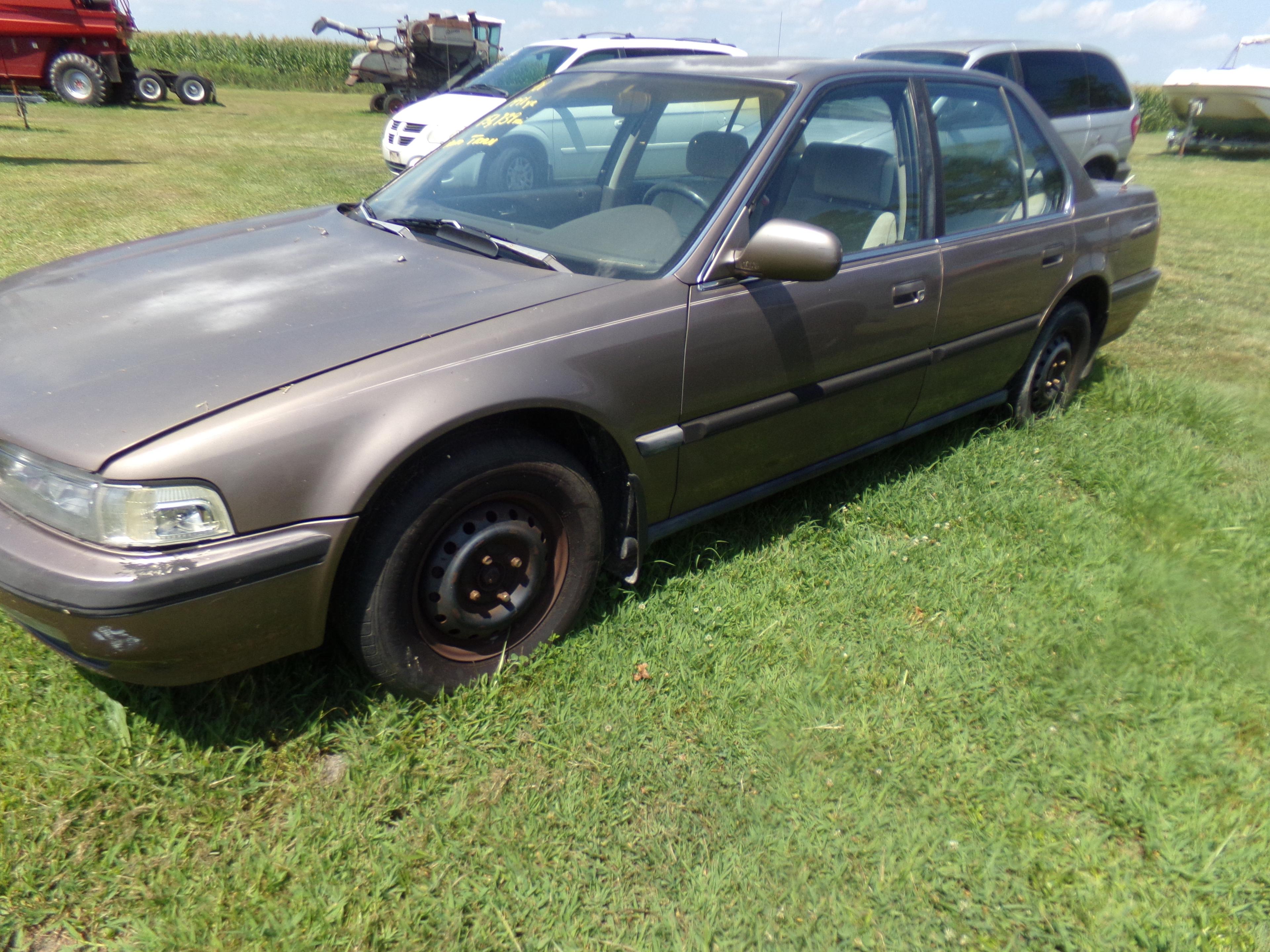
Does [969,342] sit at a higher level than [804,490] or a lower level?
higher

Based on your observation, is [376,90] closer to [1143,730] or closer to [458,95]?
[458,95]

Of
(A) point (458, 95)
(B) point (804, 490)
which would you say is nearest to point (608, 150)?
(B) point (804, 490)

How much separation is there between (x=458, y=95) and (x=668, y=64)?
717 cm

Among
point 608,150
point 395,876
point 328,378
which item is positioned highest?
point 608,150

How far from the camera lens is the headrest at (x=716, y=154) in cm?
277

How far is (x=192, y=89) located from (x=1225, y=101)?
24.4 metres

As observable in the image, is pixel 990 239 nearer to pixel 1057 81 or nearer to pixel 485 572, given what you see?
pixel 485 572

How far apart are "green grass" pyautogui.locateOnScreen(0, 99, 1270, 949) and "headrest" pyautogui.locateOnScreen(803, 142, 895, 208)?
46.2 inches

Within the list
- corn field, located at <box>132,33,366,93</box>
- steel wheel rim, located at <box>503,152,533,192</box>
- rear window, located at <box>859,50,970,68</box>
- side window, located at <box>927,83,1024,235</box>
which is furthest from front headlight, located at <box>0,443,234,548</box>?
corn field, located at <box>132,33,366,93</box>

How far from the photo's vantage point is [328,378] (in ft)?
6.41

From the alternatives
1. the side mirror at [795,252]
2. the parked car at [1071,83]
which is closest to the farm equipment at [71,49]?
the parked car at [1071,83]

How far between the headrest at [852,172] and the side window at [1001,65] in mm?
5581

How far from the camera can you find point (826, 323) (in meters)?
2.85

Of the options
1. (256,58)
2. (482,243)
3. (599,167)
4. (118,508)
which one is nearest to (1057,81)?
(599,167)
